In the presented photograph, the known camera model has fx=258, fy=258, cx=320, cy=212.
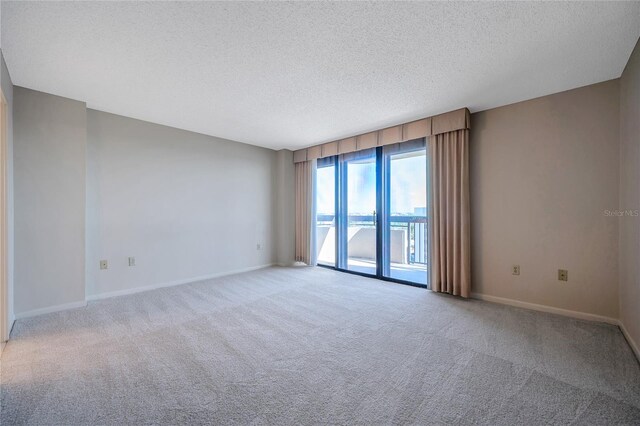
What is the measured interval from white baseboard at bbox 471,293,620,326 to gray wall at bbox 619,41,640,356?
19 centimetres

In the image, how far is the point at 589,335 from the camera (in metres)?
2.27

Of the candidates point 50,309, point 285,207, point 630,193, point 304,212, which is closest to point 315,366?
point 630,193

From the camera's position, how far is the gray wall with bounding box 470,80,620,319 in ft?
8.38

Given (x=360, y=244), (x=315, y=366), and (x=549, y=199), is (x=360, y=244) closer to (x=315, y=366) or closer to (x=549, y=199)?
(x=549, y=199)

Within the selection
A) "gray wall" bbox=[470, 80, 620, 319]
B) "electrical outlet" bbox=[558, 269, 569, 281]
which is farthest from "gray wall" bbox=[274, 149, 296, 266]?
"electrical outlet" bbox=[558, 269, 569, 281]

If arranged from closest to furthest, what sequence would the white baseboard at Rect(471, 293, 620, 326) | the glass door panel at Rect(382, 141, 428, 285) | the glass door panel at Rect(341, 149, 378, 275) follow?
the white baseboard at Rect(471, 293, 620, 326) < the glass door panel at Rect(382, 141, 428, 285) < the glass door panel at Rect(341, 149, 378, 275)

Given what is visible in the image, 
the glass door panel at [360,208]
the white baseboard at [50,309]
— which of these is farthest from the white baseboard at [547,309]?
the white baseboard at [50,309]

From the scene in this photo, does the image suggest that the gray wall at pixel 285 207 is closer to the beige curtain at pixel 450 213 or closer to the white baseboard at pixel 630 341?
the beige curtain at pixel 450 213

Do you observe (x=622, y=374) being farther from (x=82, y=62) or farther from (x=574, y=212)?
(x=82, y=62)

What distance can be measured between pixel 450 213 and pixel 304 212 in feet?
9.12

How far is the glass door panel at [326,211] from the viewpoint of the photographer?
16.6ft

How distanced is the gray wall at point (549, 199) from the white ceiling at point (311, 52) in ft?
0.95

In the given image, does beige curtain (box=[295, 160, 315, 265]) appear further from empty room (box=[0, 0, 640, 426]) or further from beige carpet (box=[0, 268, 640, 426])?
beige carpet (box=[0, 268, 640, 426])

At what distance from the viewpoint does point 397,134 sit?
12.6 ft
